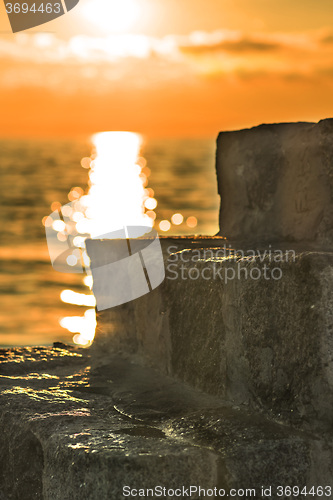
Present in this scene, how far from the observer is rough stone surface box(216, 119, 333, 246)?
2.43 m

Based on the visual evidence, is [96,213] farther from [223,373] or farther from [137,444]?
[137,444]

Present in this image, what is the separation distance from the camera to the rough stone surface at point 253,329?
1.90 m

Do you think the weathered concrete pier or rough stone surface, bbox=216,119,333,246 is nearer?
the weathered concrete pier

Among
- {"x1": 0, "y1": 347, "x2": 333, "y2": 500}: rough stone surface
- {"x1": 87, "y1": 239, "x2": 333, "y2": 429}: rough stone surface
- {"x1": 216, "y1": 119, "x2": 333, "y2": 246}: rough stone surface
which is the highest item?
{"x1": 216, "y1": 119, "x2": 333, "y2": 246}: rough stone surface

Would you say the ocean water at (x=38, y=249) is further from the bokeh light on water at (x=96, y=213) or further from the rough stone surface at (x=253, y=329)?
the rough stone surface at (x=253, y=329)

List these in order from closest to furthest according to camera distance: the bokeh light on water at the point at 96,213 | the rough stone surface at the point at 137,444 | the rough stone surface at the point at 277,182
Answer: the rough stone surface at the point at 137,444 < the rough stone surface at the point at 277,182 < the bokeh light on water at the point at 96,213

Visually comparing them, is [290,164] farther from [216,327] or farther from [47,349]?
[47,349]

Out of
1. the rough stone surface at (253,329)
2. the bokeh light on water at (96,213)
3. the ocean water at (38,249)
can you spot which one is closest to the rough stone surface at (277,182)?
the rough stone surface at (253,329)

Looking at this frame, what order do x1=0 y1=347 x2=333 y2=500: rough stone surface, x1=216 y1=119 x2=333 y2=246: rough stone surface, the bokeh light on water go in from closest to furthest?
x1=0 y1=347 x2=333 y2=500: rough stone surface
x1=216 y1=119 x2=333 y2=246: rough stone surface
the bokeh light on water

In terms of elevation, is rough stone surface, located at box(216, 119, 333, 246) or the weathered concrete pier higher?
rough stone surface, located at box(216, 119, 333, 246)

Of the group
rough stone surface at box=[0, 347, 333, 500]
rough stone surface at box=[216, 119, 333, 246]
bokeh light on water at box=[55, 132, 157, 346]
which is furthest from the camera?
bokeh light on water at box=[55, 132, 157, 346]

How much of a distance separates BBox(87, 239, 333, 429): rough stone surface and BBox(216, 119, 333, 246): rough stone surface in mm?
216

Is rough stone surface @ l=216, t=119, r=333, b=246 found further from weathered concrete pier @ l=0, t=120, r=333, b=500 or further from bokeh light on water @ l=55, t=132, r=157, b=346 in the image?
bokeh light on water @ l=55, t=132, r=157, b=346

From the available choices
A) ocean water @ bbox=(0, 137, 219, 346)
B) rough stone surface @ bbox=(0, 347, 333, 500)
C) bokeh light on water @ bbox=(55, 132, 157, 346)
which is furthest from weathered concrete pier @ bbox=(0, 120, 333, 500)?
ocean water @ bbox=(0, 137, 219, 346)
